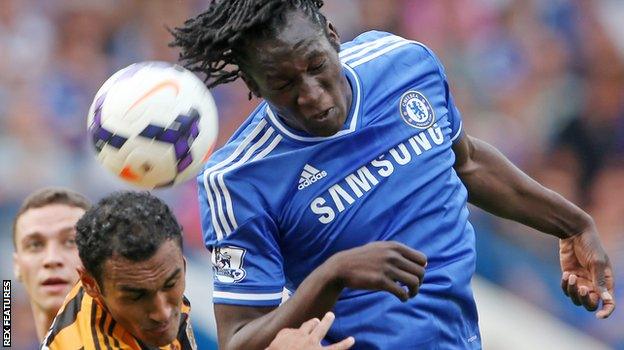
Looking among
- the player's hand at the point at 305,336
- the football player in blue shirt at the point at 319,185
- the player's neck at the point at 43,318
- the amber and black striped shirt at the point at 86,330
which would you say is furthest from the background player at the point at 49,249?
the player's hand at the point at 305,336

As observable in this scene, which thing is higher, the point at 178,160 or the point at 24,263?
the point at 178,160

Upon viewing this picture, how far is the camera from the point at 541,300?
795cm

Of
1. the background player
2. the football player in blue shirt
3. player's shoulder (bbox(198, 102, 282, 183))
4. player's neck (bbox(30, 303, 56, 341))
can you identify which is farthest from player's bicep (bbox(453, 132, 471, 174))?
player's neck (bbox(30, 303, 56, 341))

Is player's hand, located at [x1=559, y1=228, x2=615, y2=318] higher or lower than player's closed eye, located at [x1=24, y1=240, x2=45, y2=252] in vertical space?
higher

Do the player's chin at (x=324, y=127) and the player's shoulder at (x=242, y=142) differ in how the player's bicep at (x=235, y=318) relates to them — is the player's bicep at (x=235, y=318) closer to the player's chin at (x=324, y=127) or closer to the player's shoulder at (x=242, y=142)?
the player's shoulder at (x=242, y=142)

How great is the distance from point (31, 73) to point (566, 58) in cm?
373

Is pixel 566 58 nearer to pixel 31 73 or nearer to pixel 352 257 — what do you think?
pixel 31 73

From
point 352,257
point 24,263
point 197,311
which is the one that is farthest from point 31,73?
point 352,257

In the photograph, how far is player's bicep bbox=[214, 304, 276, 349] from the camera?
405cm

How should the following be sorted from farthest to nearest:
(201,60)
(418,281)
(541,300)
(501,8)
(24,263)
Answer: (501,8), (541,300), (24,263), (201,60), (418,281)

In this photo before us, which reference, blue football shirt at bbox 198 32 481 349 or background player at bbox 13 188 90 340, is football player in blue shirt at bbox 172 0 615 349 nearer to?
blue football shirt at bbox 198 32 481 349

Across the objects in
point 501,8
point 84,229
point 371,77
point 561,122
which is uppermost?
point 371,77

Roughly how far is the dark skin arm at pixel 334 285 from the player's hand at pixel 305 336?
0.24ft

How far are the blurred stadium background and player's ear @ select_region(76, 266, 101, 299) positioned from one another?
354cm
